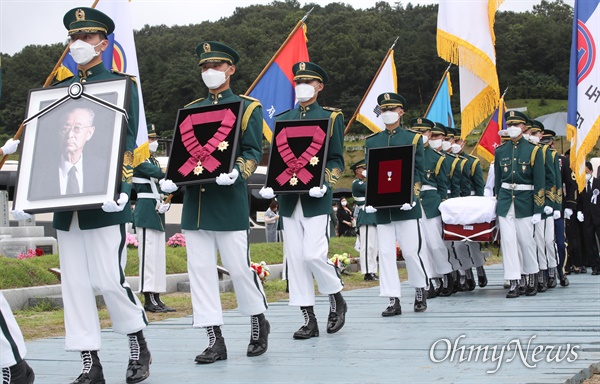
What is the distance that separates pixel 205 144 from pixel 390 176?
11.6 feet

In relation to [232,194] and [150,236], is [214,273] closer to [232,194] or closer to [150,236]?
[232,194]

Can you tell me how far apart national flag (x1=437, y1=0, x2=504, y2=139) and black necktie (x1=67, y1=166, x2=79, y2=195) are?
9469 millimetres

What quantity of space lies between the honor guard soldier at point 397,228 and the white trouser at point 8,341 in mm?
5235

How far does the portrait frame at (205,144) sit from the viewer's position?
7.04 metres

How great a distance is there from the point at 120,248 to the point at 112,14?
748 cm

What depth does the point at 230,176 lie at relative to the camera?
22.5 feet

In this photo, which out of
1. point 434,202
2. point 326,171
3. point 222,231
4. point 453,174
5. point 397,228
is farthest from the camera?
point 453,174

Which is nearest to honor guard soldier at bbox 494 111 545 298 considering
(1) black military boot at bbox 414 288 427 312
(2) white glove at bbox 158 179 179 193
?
(1) black military boot at bbox 414 288 427 312

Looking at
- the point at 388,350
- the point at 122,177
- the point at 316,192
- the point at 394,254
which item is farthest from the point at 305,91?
the point at 122,177

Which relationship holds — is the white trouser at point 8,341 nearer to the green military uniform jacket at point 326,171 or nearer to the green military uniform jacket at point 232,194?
the green military uniform jacket at point 232,194

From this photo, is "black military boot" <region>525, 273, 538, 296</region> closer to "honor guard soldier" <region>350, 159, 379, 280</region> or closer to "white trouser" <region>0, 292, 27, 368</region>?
"honor guard soldier" <region>350, 159, 379, 280</region>

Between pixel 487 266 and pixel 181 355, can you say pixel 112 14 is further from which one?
pixel 487 266

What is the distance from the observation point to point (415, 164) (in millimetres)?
10336

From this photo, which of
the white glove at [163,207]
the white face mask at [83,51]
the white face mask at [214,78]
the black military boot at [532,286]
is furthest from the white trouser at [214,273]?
the black military boot at [532,286]
